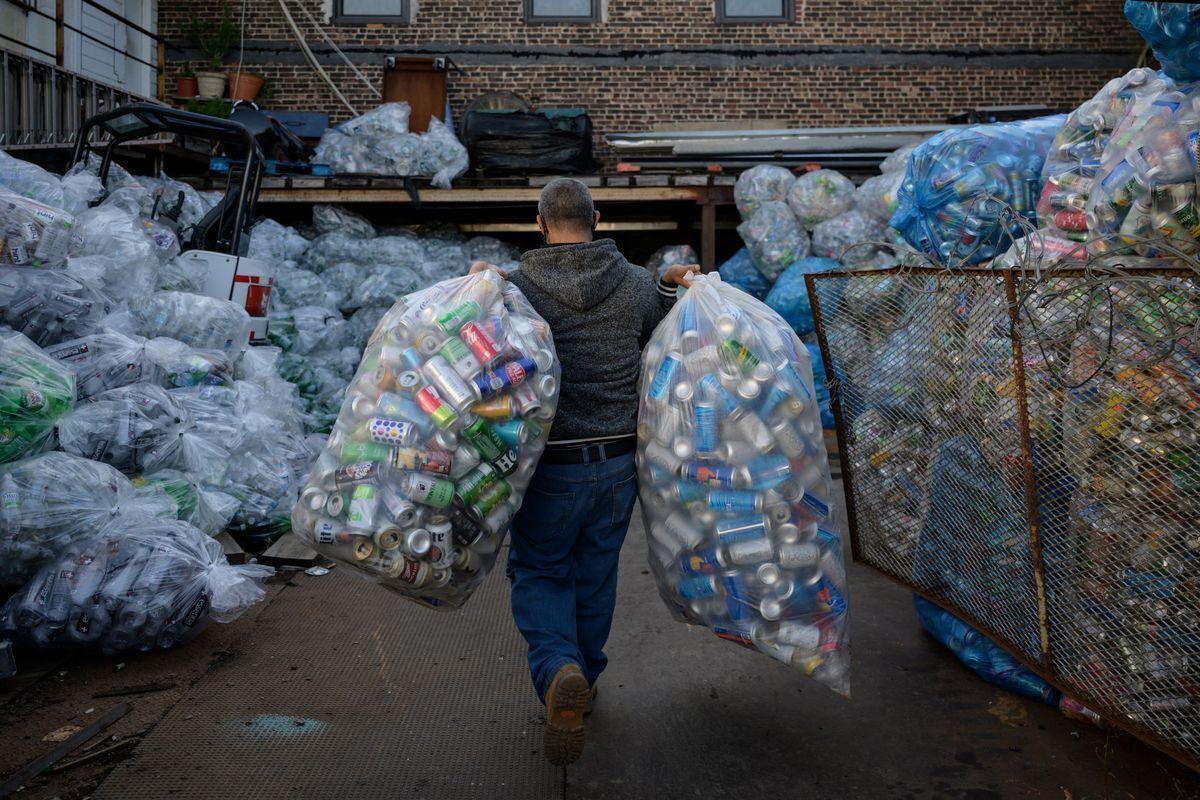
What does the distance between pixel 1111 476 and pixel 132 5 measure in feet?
38.0

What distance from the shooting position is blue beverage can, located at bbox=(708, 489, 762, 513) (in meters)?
2.70

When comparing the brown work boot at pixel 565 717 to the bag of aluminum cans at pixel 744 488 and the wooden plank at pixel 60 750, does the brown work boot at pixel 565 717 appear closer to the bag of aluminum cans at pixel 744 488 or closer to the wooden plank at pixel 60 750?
the bag of aluminum cans at pixel 744 488

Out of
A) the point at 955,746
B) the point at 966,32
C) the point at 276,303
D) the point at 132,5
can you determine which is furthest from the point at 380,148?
the point at 955,746

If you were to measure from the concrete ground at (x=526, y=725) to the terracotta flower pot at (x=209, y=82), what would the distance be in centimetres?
845

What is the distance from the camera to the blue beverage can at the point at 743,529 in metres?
2.69

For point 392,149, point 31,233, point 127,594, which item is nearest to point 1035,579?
point 127,594

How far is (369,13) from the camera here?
11141 mm

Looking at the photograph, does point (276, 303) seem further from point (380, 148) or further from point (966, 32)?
point (966, 32)

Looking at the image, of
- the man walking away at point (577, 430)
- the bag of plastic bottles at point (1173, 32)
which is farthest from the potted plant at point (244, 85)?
the bag of plastic bottles at point (1173, 32)

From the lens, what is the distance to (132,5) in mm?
10820

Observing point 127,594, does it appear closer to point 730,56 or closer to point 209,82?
point 209,82

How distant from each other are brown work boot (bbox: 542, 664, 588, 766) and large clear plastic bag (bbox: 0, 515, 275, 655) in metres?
1.79

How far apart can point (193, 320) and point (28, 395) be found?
1850 mm

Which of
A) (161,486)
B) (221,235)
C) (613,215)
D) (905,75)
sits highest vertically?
(905,75)
